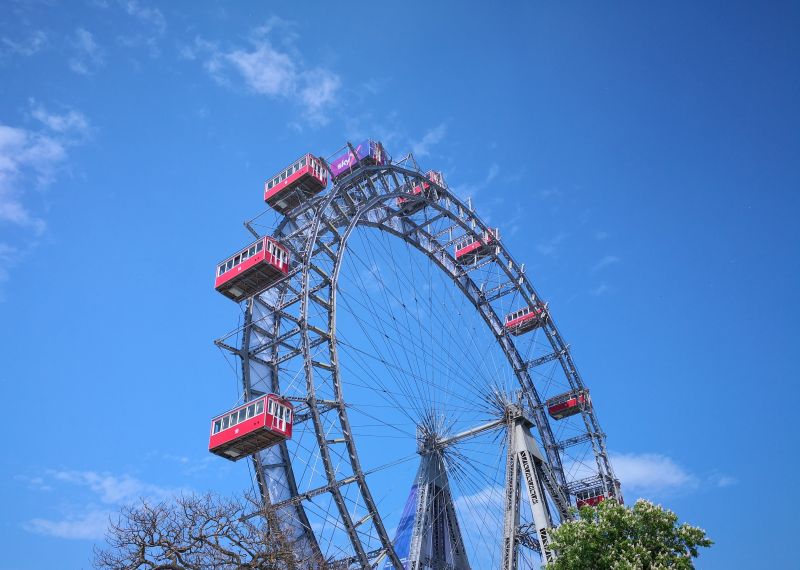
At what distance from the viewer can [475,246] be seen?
4500cm

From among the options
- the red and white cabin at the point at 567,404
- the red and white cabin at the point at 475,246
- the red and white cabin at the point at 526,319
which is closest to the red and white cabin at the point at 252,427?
the red and white cabin at the point at 475,246

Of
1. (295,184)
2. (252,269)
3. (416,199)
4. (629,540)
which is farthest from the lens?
(416,199)

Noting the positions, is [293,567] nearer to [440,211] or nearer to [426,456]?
[426,456]

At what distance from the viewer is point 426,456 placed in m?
33.1

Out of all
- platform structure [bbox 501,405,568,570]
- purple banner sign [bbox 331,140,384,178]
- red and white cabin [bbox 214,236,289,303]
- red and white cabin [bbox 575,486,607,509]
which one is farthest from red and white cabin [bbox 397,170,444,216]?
red and white cabin [bbox 575,486,607,509]

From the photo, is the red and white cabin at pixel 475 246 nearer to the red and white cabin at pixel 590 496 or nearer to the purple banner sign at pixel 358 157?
the purple banner sign at pixel 358 157

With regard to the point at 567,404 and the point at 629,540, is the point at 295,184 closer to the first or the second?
the point at 629,540

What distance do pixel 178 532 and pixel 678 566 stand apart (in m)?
13.9

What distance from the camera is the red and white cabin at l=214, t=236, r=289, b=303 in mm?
31422

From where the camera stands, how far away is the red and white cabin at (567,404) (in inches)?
1870

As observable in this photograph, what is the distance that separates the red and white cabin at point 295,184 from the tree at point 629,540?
2045 centimetres

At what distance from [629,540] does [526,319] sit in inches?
1078

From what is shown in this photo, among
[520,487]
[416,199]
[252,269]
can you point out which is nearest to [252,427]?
[252,269]

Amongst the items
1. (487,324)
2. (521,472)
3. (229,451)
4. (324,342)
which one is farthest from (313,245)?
(487,324)
